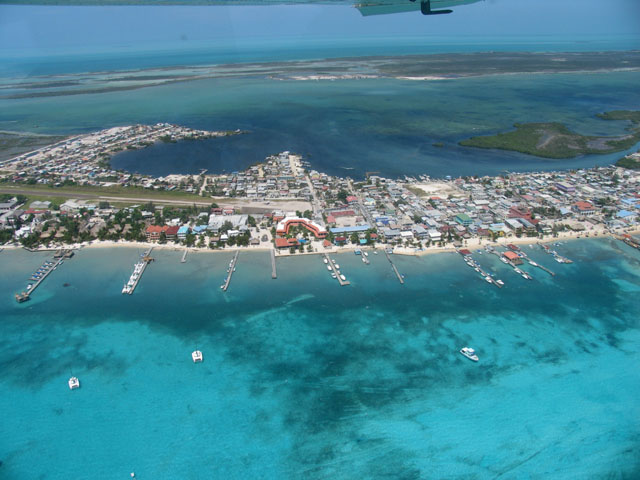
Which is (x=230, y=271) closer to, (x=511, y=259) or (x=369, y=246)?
(x=369, y=246)

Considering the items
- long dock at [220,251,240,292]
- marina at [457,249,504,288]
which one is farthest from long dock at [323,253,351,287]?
marina at [457,249,504,288]

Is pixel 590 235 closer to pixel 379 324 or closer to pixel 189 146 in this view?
pixel 379 324

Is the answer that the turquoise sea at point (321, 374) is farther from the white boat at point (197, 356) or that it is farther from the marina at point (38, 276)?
the marina at point (38, 276)

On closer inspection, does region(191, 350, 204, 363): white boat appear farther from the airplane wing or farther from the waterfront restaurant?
the airplane wing

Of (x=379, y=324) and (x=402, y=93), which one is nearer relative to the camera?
(x=379, y=324)

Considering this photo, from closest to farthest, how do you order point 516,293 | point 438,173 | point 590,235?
point 516,293 < point 590,235 < point 438,173

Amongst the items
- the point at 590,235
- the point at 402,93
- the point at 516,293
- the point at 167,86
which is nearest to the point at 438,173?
the point at 590,235

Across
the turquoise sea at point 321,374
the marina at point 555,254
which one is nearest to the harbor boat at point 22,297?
the turquoise sea at point 321,374
